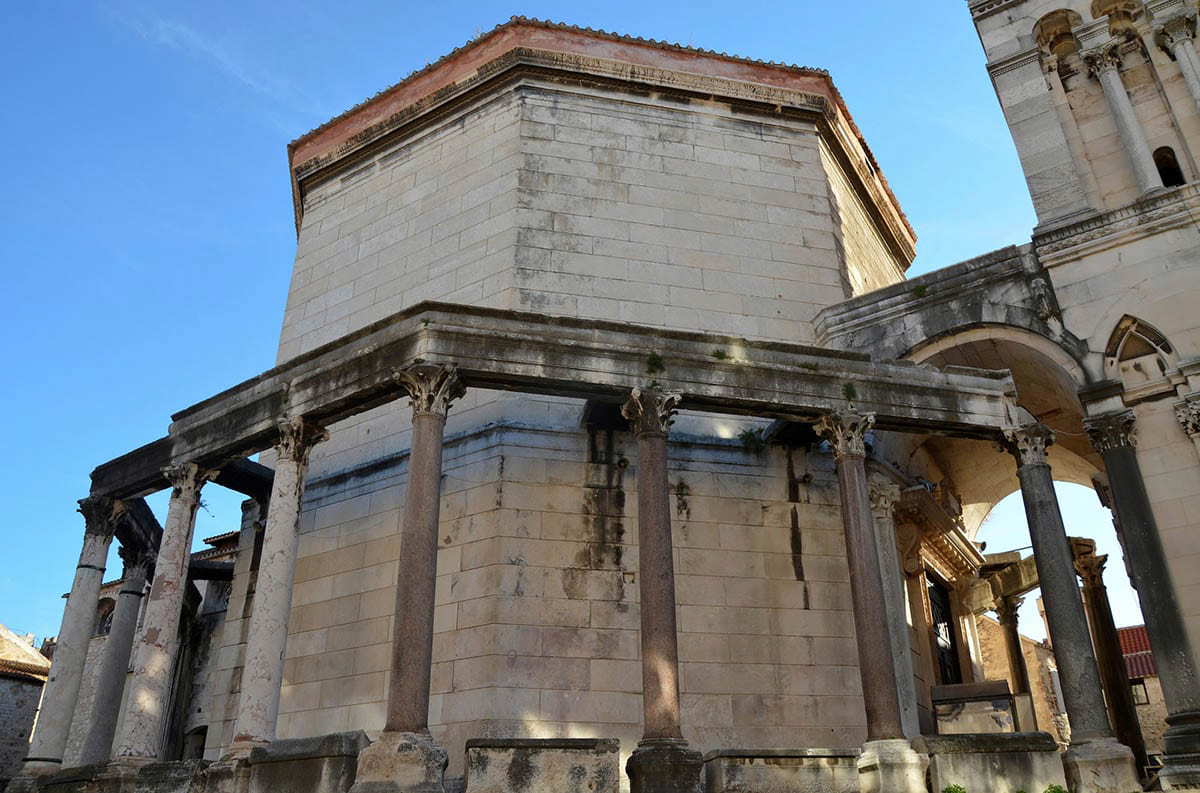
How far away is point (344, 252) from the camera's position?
16.7 m

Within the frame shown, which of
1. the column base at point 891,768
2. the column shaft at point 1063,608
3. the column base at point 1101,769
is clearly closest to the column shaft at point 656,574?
the column base at point 891,768

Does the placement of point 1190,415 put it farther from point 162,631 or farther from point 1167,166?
point 162,631

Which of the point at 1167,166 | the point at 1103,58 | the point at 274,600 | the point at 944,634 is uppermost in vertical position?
the point at 1103,58

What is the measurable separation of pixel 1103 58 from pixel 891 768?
12.3 m

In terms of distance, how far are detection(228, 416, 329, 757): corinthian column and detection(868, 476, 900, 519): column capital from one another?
25.2 feet

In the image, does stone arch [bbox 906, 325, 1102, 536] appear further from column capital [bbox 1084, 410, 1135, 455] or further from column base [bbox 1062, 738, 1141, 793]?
column base [bbox 1062, 738, 1141, 793]

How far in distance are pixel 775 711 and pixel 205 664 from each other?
9685mm

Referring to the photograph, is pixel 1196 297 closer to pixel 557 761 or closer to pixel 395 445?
pixel 557 761

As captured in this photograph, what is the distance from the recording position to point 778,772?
910 centimetres

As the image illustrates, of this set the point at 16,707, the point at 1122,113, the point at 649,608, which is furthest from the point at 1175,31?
the point at 16,707

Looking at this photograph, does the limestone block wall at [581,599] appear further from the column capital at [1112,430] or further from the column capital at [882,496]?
the column capital at [1112,430]

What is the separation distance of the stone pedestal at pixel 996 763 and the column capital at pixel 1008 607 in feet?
30.6

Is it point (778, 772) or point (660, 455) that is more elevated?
point (660, 455)

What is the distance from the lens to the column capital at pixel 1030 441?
11.8 meters
